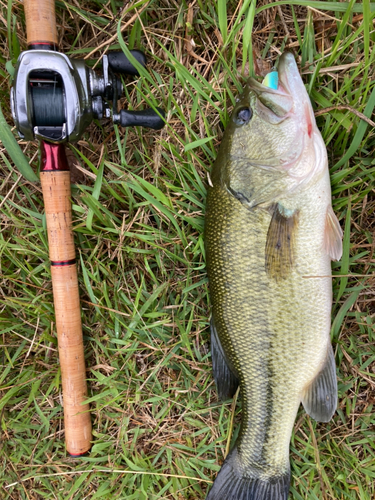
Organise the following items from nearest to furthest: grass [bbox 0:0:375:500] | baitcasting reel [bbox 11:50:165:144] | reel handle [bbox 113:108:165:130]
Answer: baitcasting reel [bbox 11:50:165:144] < reel handle [bbox 113:108:165:130] < grass [bbox 0:0:375:500]

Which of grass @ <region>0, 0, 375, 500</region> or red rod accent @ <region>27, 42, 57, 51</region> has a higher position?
red rod accent @ <region>27, 42, 57, 51</region>

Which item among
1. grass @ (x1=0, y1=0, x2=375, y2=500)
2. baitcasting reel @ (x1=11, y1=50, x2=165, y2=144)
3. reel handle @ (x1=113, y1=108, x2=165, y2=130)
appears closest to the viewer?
baitcasting reel @ (x1=11, y1=50, x2=165, y2=144)

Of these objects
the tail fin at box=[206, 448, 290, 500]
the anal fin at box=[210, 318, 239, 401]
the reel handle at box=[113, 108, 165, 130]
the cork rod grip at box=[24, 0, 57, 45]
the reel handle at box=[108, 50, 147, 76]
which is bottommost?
the tail fin at box=[206, 448, 290, 500]

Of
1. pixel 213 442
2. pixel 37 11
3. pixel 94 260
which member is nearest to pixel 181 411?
pixel 213 442

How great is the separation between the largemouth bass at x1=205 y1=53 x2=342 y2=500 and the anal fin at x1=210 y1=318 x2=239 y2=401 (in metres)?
0.05

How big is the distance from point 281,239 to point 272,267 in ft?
0.42

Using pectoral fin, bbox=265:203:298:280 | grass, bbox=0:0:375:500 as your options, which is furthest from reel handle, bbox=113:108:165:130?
pectoral fin, bbox=265:203:298:280

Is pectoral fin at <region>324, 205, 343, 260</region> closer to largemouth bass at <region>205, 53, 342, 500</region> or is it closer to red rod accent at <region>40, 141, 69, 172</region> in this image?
largemouth bass at <region>205, 53, 342, 500</region>

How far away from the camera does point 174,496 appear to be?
182cm

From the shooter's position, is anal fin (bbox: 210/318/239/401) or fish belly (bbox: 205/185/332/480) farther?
anal fin (bbox: 210/318/239/401)

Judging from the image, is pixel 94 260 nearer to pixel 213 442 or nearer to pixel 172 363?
pixel 172 363

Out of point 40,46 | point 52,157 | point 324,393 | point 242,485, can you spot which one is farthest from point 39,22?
point 242,485

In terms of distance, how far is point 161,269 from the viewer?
6.03ft

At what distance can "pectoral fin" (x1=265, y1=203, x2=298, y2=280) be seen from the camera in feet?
4.70
